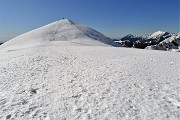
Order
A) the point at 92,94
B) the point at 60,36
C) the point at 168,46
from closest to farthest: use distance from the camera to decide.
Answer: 1. the point at 92,94
2. the point at 60,36
3. the point at 168,46

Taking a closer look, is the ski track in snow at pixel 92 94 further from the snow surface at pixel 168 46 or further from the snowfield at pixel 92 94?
the snow surface at pixel 168 46

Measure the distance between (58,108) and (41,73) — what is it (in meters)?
6.46

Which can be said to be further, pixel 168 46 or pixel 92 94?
pixel 168 46

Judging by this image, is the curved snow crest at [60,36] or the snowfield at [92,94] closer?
the snowfield at [92,94]

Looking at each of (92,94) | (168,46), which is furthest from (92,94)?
(168,46)

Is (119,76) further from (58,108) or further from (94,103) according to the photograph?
(58,108)

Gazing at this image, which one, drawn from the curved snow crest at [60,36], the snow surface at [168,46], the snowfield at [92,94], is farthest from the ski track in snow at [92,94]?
the curved snow crest at [60,36]

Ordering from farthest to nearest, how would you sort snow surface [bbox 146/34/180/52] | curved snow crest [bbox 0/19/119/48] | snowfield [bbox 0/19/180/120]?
curved snow crest [bbox 0/19/119/48]
snow surface [bbox 146/34/180/52]
snowfield [bbox 0/19/180/120]

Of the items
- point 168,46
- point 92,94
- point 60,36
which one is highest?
point 60,36

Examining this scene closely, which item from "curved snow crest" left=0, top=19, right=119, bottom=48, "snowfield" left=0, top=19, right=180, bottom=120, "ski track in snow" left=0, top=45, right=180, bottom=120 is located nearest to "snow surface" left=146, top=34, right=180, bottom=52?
"curved snow crest" left=0, top=19, right=119, bottom=48

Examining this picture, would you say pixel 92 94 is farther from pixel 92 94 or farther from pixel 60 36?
pixel 60 36

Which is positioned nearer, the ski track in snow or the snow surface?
the ski track in snow

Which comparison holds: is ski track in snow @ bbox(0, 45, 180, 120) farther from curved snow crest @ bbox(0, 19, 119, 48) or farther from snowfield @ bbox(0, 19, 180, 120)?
curved snow crest @ bbox(0, 19, 119, 48)

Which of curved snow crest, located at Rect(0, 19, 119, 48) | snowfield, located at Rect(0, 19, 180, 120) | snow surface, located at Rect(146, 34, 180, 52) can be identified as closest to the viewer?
snowfield, located at Rect(0, 19, 180, 120)
